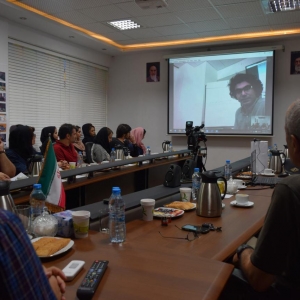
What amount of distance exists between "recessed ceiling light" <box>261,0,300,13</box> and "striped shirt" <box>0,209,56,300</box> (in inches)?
184

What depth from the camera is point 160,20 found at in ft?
17.0

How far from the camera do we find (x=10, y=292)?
499 millimetres

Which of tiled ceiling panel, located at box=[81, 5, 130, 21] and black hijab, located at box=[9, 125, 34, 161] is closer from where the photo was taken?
black hijab, located at box=[9, 125, 34, 161]

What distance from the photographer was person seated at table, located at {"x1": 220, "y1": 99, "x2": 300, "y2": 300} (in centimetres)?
109

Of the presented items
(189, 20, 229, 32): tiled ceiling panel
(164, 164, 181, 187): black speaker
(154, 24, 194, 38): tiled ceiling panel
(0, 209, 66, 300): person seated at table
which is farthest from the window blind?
(0, 209, 66, 300): person seated at table

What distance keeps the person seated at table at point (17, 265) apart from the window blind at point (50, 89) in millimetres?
4893

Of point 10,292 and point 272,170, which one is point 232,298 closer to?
point 10,292

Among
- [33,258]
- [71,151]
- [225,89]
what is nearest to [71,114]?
[71,151]

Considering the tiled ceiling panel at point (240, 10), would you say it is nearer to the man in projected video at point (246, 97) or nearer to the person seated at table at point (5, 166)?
the man in projected video at point (246, 97)

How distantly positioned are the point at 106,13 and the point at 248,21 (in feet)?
7.05

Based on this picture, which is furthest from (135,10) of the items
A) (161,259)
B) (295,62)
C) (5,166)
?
(161,259)

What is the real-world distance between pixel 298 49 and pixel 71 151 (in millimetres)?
4365

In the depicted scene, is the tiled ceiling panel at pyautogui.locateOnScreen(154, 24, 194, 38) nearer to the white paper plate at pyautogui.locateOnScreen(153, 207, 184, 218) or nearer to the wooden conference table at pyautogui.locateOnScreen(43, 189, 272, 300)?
the white paper plate at pyautogui.locateOnScreen(153, 207, 184, 218)

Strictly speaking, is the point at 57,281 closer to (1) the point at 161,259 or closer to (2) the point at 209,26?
(1) the point at 161,259
